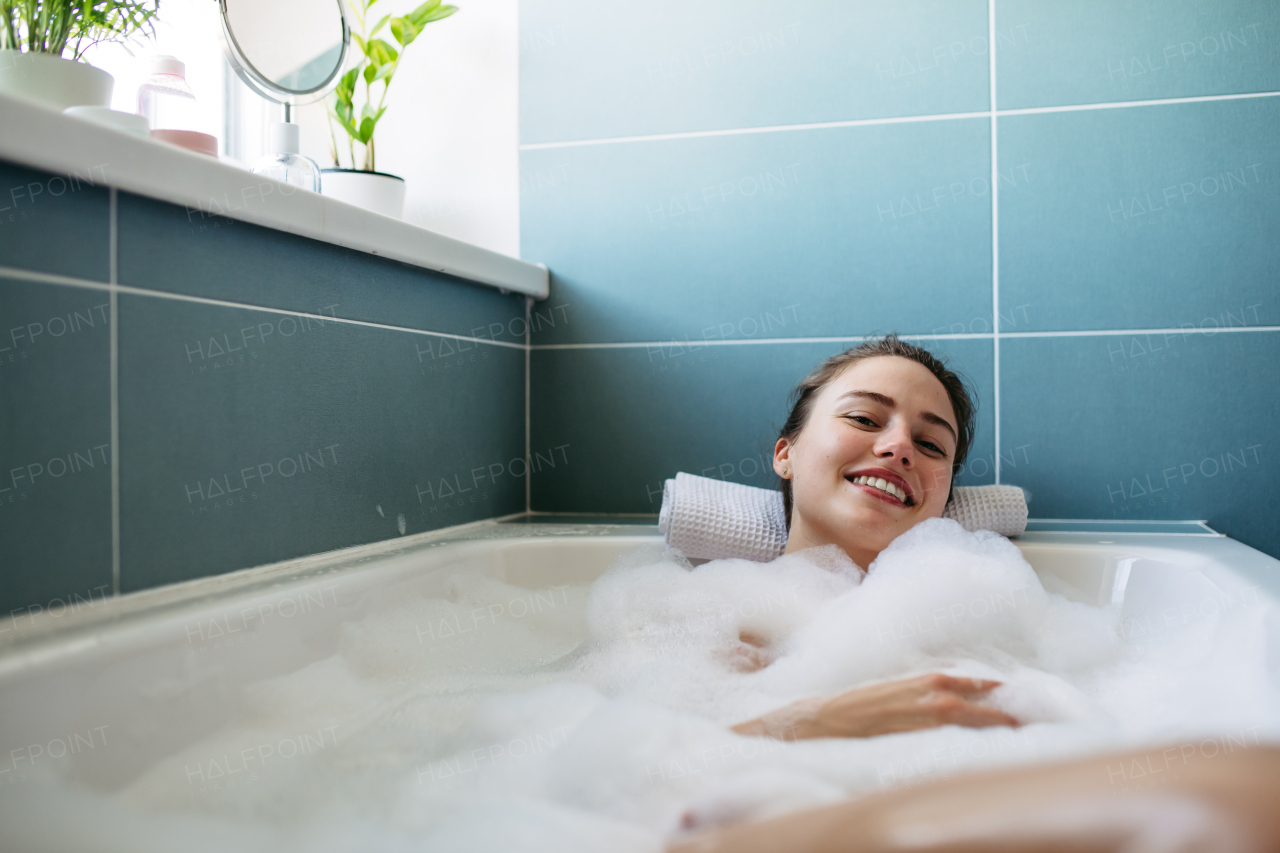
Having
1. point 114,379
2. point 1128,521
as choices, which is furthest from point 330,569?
point 1128,521

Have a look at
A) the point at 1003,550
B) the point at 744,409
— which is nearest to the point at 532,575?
the point at 744,409

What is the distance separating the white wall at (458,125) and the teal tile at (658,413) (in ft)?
1.03

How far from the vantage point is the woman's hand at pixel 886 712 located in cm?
76

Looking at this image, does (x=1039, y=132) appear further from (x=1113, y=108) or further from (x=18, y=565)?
(x=18, y=565)

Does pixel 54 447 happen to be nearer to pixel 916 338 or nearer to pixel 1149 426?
pixel 916 338

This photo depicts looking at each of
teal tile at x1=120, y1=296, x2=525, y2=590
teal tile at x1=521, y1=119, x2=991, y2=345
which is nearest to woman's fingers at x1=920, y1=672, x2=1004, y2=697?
teal tile at x1=120, y1=296, x2=525, y2=590

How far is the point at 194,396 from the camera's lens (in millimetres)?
894

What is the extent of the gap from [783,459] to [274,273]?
0.76 metres

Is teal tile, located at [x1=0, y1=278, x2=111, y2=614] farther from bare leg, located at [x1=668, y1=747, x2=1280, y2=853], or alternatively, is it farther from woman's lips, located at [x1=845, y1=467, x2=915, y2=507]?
woman's lips, located at [x1=845, y1=467, x2=915, y2=507]

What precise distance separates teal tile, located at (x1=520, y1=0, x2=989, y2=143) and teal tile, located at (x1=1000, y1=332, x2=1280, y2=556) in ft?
1.62

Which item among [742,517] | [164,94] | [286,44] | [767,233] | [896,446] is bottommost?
[742,517]

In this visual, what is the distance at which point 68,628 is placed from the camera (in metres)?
0.74

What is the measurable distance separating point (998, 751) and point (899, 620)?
0.24 meters

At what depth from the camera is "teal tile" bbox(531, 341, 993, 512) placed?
→ 5.22 feet
